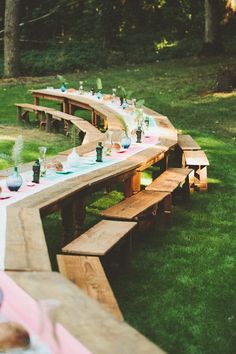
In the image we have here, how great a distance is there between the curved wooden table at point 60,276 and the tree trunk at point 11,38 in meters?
14.1

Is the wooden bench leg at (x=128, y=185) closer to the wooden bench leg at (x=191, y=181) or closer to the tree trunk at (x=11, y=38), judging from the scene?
the wooden bench leg at (x=191, y=181)

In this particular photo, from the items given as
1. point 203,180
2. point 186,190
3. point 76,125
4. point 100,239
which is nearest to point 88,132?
point 76,125

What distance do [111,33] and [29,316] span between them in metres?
22.1

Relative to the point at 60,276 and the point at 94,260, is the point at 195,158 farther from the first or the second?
the point at 60,276

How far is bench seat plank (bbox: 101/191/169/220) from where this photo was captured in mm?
5531

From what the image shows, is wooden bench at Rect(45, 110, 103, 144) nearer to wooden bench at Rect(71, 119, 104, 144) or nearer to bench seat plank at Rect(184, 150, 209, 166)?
wooden bench at Rect(71, 119, 104, 144)

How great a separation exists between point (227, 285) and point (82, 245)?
1.29 meters

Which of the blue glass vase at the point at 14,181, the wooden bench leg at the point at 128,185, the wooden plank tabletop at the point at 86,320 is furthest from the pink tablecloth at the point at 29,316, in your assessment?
the wooden bench leg at the point at 128,185

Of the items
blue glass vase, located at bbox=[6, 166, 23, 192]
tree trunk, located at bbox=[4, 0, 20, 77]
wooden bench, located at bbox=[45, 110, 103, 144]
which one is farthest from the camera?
tree trunk, located at bbox=[4, 0, 20, 77]

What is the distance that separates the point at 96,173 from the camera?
578 centimetres

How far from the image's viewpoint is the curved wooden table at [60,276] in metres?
2.36

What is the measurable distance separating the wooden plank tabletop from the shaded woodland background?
18.8 meters

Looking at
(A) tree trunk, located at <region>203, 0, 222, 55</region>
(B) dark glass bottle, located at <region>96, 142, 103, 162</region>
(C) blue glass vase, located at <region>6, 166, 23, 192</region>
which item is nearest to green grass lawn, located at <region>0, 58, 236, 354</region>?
(B) dark glass bottle, located at <region>96, 142, 103, 162</region>

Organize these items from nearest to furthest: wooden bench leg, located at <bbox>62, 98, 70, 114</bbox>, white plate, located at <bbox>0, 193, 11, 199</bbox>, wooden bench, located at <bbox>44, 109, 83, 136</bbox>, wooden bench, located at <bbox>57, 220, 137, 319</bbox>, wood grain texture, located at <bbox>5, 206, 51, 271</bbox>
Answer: wood grain texture, located at <bbox>5, 206, 51, 271</bbox>, wooden bench, located at <bbox>57, 220, 137, 319</bbox>, white plate, located at <bbox>0, 193, 11, 199</bbox>, wooden bench, located at <bbox>44, 109, 83, 136</bbox>, wooden bench leg, located at <bbox>62, 98, 70, 114</bbox>
